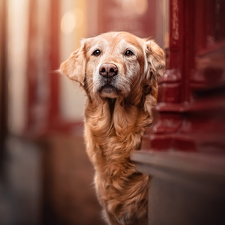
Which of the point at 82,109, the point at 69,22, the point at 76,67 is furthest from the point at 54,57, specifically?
the point at 76,67

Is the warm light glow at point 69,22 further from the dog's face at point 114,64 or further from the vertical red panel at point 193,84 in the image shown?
the vertical red panel at point 193,84

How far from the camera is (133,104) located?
1.29 m

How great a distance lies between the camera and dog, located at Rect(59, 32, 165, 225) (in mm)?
1146

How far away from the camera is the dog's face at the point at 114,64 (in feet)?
3.66

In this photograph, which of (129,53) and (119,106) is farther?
(119,106)

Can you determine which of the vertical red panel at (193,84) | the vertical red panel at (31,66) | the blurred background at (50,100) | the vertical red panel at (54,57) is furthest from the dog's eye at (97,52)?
the vertical red panel at (31,66)

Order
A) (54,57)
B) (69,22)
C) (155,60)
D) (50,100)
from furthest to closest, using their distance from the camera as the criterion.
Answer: (50,100), (54,57), (69,22), (155,60)

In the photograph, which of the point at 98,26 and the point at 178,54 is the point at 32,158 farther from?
the point at 178,54

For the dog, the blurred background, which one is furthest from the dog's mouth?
the blurred background

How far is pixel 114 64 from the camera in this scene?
109 centimetres

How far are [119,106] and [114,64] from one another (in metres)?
0.23

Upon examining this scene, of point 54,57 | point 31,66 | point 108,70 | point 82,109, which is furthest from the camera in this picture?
point 31,66

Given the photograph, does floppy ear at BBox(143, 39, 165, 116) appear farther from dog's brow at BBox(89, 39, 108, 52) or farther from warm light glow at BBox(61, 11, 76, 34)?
warm light glow at BBox(61, 11, 76, 34)

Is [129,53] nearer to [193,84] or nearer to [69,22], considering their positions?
[193,84]
